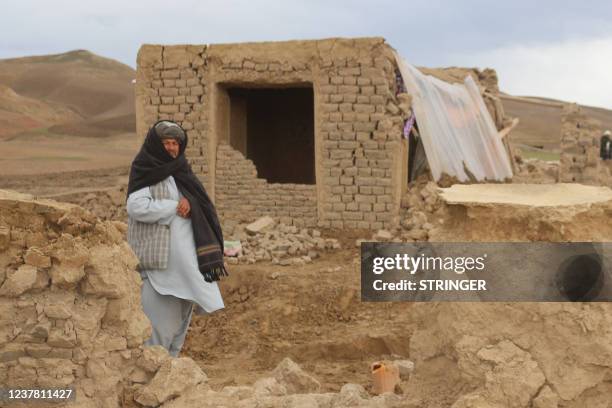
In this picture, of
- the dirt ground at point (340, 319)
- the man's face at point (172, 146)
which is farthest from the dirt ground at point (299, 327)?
the man's face at point (172, 146)

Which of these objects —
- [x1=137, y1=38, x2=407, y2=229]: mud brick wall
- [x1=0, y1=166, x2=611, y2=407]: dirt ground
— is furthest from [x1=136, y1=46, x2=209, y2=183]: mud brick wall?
[x1=0, y1=166, x2=611, y2=407]: dirt ground

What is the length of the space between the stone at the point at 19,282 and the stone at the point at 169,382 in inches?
26.0

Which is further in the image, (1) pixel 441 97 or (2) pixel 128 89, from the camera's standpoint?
(2) pixel 128 89

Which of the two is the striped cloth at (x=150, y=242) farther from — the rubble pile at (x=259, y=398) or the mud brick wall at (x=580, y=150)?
the mud brick wall at (x=580, y=150)

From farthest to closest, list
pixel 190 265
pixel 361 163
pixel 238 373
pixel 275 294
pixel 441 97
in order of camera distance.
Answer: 1. pixel 441 97
2. pixel 361 163
3. pixel 275 294
4. pixel 238 373
5. pixel 190 265

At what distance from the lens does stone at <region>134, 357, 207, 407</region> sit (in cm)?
275

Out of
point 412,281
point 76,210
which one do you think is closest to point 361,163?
point 412,281

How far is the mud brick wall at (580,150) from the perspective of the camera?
12930 millimetres

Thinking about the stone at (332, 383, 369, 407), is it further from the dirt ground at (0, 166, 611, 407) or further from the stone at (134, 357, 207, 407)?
the stone at (134, 357, 207, 407)

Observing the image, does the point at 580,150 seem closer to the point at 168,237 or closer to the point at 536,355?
the point at 168,237

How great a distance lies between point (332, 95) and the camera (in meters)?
7.96

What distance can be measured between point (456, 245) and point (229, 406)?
1.22 metres

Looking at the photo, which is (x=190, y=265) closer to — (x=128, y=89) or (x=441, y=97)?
(x=441, y=97)

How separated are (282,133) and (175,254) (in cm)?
738
